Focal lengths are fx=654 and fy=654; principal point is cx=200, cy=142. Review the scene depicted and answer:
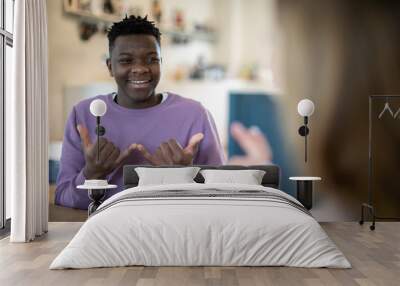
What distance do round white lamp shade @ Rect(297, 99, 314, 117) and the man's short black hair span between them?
1863 millimetres

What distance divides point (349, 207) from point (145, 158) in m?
2.55

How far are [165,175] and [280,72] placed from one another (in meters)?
2.00

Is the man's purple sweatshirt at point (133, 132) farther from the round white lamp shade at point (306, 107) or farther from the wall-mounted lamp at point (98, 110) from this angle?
the round white lamp shade at point (306, 107)

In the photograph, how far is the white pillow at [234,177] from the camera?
700 cm

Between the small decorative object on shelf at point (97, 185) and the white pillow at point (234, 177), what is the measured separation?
106cm

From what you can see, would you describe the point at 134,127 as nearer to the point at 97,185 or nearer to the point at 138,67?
the point at 138,67

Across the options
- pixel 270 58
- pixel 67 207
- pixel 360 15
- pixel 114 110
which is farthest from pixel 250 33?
pixel 67 207

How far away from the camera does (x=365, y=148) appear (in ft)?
26.0

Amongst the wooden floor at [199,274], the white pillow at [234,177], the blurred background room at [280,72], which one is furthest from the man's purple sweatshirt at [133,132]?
the wooden floor at [199,274]

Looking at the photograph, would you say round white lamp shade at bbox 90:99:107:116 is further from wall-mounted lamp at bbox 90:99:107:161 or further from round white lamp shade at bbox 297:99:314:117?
round white lamp shade at bbox 297:99:314:117

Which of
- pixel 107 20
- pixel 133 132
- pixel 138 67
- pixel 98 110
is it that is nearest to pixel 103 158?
pixel 133 132

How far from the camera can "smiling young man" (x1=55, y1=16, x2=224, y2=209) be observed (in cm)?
770

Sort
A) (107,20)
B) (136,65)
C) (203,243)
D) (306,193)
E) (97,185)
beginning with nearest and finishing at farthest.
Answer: (203,243) → (97,185) → (306,193) → (136,65) → (107,20)

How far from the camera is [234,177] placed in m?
7.04
